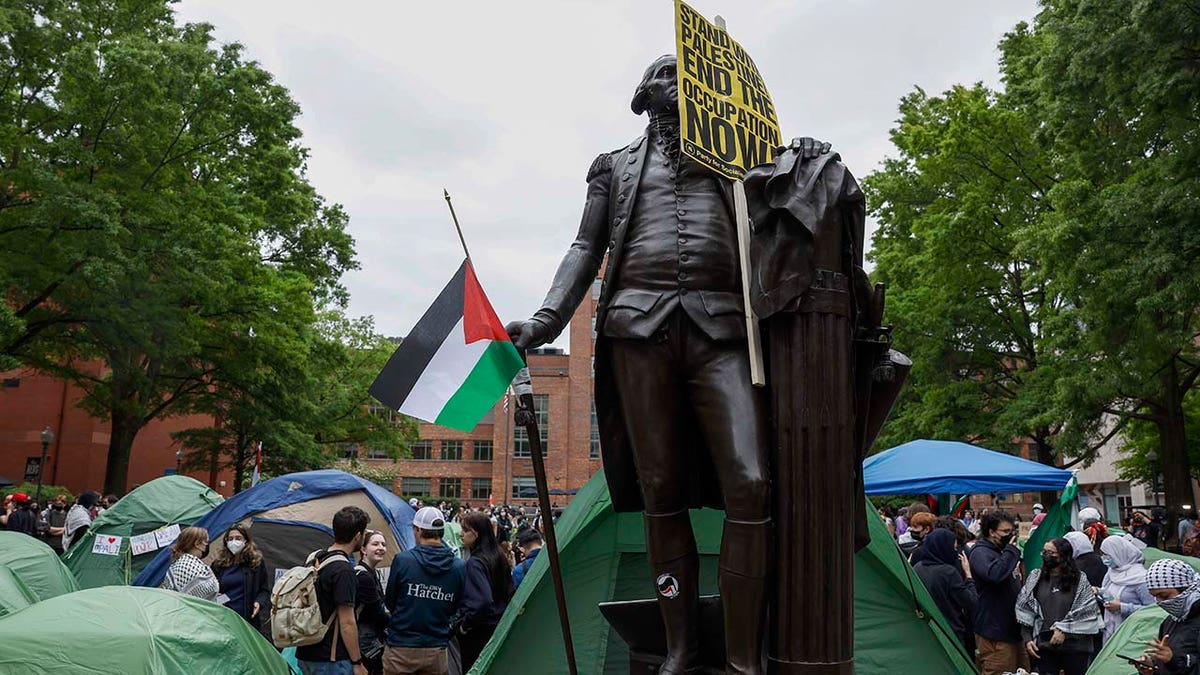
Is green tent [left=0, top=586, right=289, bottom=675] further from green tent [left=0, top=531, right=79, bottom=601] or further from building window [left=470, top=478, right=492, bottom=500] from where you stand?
building window [left=470, top=478, right=492, bottom=500]

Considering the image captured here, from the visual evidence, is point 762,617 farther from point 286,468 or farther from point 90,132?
point 286,468

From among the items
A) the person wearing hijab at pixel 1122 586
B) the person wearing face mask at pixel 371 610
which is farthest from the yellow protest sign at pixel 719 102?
the person wearing hijab at pixel 1122 586

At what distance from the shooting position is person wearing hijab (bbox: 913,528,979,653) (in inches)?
313

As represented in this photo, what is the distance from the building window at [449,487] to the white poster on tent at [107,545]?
6538 centimetres

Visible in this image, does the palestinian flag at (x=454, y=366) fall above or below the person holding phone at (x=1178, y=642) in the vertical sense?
above

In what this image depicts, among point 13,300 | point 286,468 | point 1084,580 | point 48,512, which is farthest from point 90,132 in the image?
point 1084,580

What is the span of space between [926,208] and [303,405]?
17.6 meters

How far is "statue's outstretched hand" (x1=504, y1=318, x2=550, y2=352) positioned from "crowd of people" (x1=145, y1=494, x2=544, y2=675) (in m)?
2.78

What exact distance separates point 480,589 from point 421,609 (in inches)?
38.6

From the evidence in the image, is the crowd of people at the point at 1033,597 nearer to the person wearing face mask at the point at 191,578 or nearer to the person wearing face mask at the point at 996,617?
the person wearing face mask at the point at 996,617

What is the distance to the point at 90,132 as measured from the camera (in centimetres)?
2000

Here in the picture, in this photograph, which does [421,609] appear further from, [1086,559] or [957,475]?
[957,475]

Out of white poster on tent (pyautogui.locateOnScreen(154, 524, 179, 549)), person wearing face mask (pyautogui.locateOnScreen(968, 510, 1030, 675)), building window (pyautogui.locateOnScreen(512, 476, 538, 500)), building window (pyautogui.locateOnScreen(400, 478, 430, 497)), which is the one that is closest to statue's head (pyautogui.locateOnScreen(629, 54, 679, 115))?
person wearing face mask (pyautogui.locateOnScreen(968, 510, 1030, 675))

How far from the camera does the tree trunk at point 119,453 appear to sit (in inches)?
998
